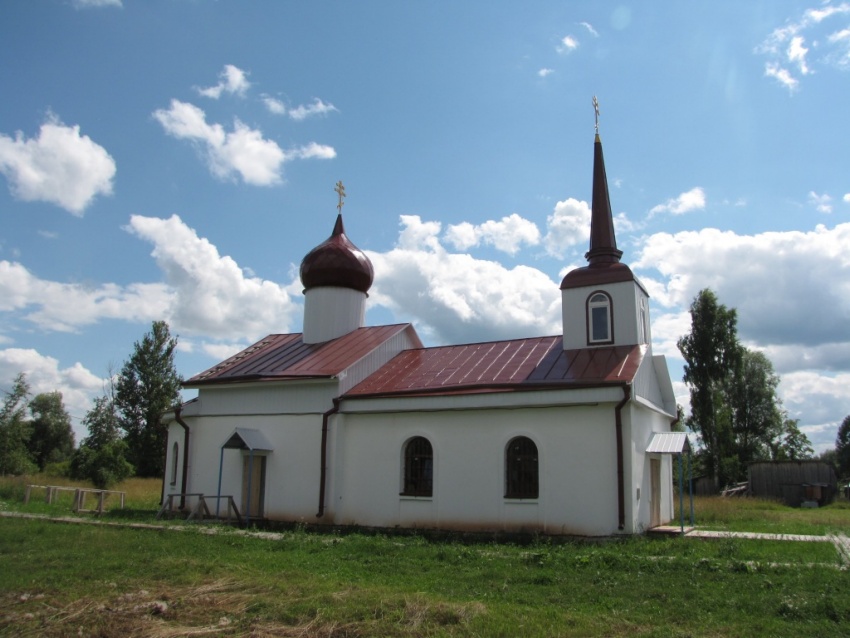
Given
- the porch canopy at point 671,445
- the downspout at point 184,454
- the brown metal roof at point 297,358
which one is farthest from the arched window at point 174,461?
the porch canopy at point 671,445

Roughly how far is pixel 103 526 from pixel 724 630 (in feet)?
47.6

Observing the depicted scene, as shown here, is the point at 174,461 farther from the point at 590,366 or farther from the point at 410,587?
the point at 410,587

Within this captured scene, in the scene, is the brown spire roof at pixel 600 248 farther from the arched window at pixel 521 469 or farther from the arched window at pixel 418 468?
the arched window at pixel 418 468

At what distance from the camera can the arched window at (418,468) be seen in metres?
16.4

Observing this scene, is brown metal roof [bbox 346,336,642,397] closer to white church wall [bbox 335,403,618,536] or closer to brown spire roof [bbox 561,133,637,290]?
white church wall [bbox 335,403,618,536]

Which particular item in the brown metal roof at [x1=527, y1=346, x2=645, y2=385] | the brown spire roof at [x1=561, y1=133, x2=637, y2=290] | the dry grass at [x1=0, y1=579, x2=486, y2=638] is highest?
the brown spire roof at [x1=561, y1=133, x2=637, y2=290]

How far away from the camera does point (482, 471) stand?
51.2 ft

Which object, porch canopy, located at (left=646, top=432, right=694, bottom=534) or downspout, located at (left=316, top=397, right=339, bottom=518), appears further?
downspout, located at (left=316, top=397, right=339, bottom=518)

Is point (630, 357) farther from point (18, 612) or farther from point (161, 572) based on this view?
point (18, 612)

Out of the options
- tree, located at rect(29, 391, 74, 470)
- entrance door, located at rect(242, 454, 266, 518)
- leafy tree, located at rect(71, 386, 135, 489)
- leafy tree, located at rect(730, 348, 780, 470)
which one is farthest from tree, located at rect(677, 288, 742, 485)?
tree, located at rect(29, 391, 74, 470)

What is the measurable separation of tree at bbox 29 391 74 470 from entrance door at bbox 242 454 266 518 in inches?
1764

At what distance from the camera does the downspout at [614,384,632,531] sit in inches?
548

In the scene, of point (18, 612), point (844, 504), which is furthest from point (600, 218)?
point (844, 504)

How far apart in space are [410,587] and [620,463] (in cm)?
664
